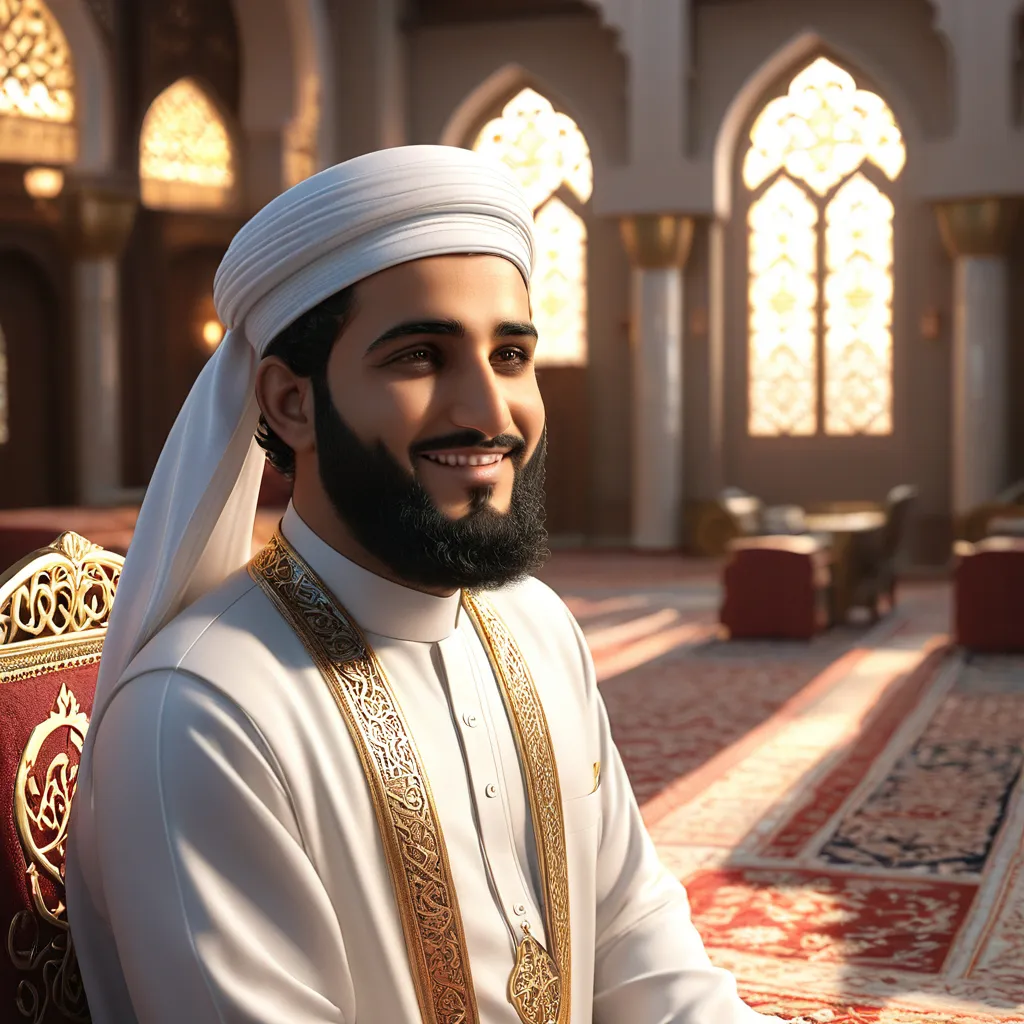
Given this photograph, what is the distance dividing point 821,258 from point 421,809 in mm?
11576

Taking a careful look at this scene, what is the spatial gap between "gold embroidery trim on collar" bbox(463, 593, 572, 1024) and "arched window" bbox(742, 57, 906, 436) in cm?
1125

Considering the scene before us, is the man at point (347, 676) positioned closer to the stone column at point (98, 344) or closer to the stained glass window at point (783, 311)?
the stone column at point (98, 344)

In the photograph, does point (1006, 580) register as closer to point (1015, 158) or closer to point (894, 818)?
point (894, 818)

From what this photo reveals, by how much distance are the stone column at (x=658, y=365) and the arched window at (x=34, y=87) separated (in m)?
4.51

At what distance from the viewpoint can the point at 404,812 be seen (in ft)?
3.72

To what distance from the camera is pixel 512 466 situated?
120 cm

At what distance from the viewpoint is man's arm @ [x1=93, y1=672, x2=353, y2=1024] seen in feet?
3.32

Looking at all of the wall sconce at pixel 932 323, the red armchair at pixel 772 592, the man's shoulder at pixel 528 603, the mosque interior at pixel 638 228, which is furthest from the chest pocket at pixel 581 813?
the wall sconce at pixel 932 323

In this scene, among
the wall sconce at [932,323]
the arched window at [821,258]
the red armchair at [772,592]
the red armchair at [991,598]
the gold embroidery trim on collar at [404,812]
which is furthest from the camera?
the arched window at [821,258]

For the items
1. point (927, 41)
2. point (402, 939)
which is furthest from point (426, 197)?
point (927, 41)

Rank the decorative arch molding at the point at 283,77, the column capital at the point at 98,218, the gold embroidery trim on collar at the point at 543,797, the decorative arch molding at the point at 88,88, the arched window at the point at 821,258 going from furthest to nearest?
the arched window at the point at 821,258 → the decorative arch molding at the point at 283,77 → the column capital at the point at 98,218 → the decorative arch molding at the point at 88,88 → the gold embroidery trim on collar at the point at 543,797

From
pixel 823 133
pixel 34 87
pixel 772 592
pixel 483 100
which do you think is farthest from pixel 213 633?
pixel 483 100

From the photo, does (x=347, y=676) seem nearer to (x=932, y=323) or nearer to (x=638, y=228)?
(x=638, y=228)

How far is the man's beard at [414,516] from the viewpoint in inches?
45.3
